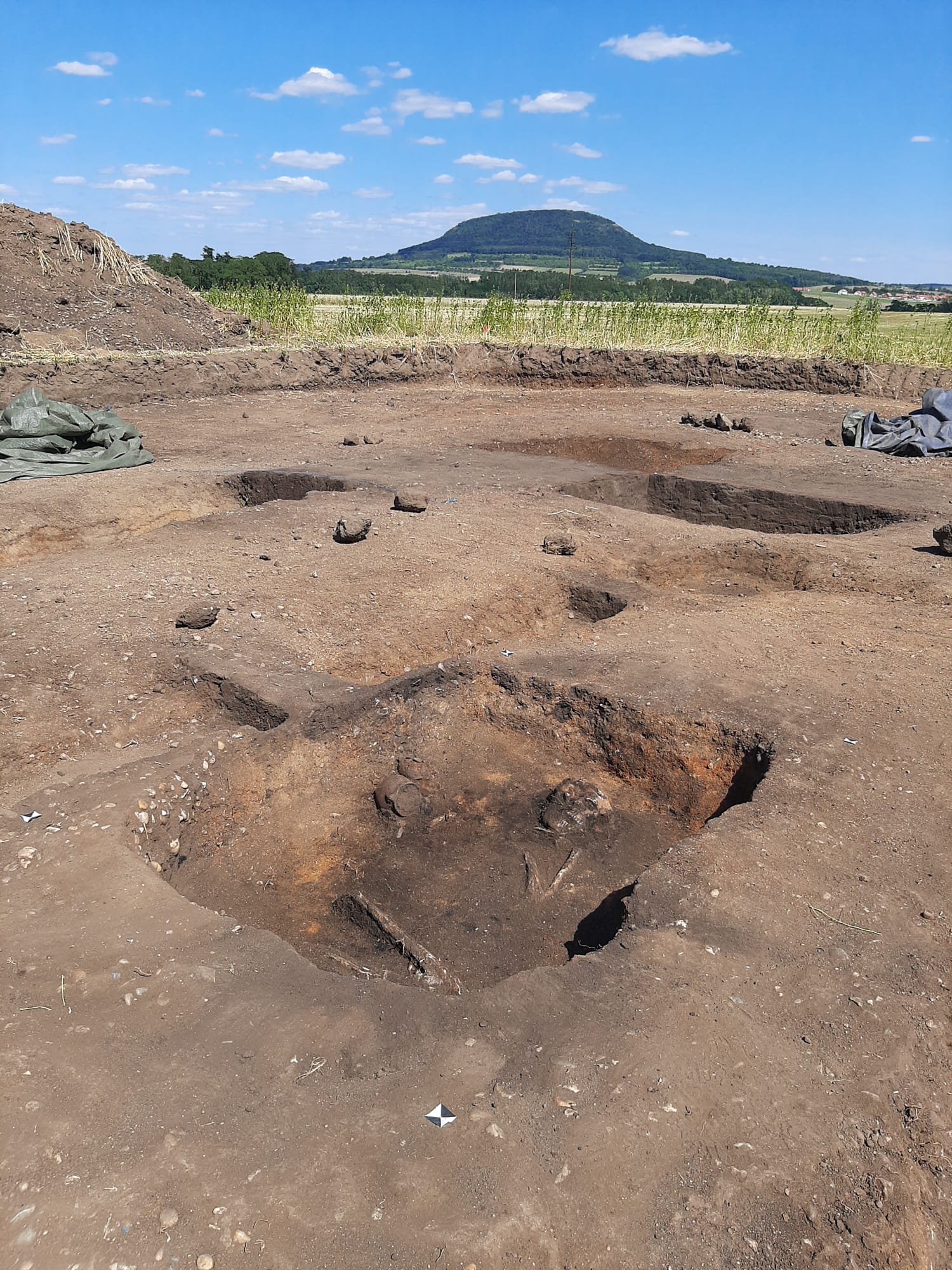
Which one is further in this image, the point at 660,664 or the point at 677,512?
the point at 677,512

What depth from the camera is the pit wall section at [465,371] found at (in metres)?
13.1

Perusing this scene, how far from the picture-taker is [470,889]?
→ 4047mm

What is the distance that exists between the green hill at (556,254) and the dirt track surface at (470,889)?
79807 millimetres

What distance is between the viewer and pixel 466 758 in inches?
189

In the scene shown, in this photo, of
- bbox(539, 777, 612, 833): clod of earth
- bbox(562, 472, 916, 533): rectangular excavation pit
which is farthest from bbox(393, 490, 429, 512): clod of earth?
bbox(539, 777, 612, 833): clod of earth

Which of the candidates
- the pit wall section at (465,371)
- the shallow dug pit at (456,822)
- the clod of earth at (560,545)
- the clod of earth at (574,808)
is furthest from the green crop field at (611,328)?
the clod of earth at (574,808)

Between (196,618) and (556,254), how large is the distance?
404ft

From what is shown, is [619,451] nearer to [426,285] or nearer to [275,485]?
[275,485]

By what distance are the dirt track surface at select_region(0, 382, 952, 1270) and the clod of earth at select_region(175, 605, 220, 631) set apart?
94 millimetres

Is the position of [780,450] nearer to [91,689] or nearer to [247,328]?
[91,689]

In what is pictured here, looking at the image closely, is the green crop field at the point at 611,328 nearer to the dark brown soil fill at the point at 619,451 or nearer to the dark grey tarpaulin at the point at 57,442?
the dark brown soil fill at the point at 619,451

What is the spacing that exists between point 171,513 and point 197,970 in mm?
6013

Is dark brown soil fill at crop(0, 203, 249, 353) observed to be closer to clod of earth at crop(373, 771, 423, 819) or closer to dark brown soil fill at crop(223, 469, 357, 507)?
dark brown soil fill at crop(223, 469, 357, 507)

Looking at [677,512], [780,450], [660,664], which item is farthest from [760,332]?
[660,664]
